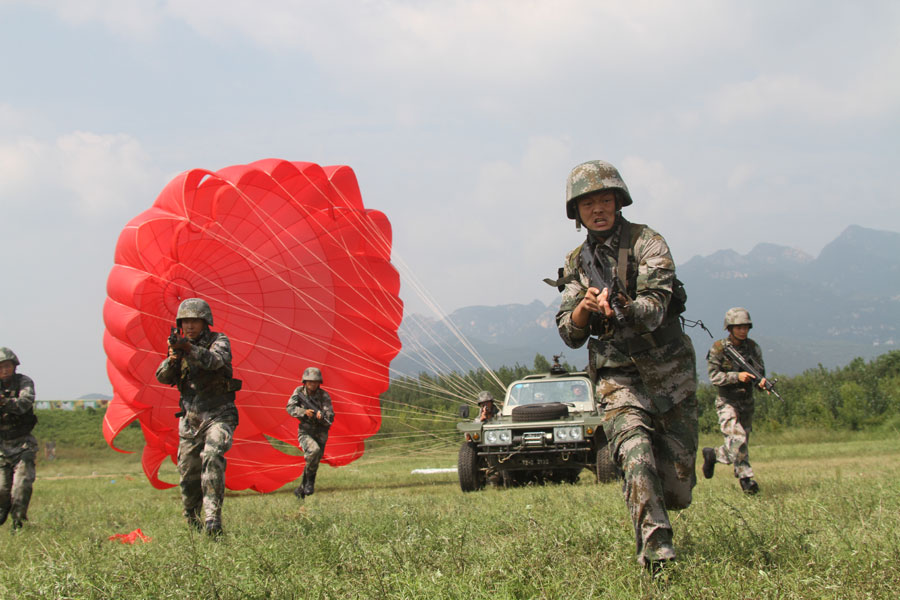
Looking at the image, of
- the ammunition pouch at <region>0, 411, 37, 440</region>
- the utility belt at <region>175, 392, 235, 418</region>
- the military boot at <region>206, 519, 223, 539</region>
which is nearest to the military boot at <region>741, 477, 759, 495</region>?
the military boot at <region>206, 519, 223, 539</region>

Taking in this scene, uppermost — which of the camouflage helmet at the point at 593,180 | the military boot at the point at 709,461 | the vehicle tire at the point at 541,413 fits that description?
the camouflage helmet at the point at 593,180

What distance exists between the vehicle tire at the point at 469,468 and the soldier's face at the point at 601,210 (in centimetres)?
632

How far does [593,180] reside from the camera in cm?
394

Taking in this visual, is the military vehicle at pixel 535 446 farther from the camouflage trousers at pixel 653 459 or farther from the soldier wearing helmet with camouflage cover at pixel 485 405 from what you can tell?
the camouflage trousers at pixel 653 459

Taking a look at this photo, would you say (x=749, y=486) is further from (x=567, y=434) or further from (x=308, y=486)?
(x=308, y=486)

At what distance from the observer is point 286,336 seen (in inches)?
502

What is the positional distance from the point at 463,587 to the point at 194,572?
136 cm

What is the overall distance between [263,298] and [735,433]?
7725 mm

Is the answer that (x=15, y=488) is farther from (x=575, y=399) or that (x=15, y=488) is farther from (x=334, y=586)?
(x=575, y=399)

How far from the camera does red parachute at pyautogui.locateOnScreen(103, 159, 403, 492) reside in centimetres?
1092

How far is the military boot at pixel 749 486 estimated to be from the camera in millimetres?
7575

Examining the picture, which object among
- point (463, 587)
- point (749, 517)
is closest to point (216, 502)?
point (463, 587)

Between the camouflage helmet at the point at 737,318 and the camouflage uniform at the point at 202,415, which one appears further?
the camouflage helmet at the point at 737,318

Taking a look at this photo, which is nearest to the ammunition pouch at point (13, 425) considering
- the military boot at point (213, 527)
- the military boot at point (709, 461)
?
the military boot at point (213, 527)
